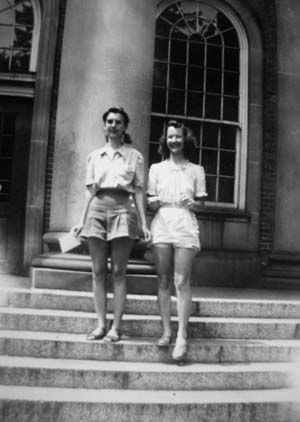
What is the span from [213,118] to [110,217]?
4.44 meters

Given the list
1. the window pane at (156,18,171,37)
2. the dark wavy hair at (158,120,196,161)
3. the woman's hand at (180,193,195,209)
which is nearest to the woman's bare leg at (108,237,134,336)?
the woman's hand at (180,193,195,209)

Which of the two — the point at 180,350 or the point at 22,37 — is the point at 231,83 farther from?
the point at 180,350

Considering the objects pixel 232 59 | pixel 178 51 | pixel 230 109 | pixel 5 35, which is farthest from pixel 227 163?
pixel 5 35

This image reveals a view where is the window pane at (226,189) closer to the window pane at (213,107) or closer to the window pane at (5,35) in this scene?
the window pane at (213,107)

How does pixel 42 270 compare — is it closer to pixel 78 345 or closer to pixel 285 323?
pixel 78 345

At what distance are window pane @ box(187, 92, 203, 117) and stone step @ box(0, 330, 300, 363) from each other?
4.57m

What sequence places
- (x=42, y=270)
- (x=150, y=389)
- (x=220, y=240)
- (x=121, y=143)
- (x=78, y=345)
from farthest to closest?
(x=220, y=240) → (x=42, y=270) → (x=121, y=143) → (x=78, y=345) → (x=150, y=389)

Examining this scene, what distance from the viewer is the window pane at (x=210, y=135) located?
24.9ft

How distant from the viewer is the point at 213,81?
7703 mm

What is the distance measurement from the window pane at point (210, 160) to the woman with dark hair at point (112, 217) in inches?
150

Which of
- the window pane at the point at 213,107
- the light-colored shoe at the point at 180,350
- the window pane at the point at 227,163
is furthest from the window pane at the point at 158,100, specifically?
the light-colored shoe at the point at 180,350

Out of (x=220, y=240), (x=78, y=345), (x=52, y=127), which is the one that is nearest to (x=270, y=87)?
(x=220, y=240)

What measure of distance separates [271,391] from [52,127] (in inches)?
195

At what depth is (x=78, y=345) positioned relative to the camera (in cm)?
378
